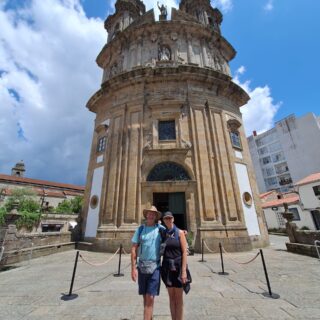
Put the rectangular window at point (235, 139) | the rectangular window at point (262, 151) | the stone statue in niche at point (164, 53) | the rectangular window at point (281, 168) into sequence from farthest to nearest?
1. the rectangular window at point (262, 151)
2. the rectangular window at point (281, 168)
3. the stone statue in niche at point (164, 53)
4. the rectangular window at point (235, 139)

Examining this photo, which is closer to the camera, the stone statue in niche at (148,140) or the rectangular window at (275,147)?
the stone statue in niche at (148,140)

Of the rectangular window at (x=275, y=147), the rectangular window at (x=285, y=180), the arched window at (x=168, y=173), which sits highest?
the rectangular window at (x=275, y=147)

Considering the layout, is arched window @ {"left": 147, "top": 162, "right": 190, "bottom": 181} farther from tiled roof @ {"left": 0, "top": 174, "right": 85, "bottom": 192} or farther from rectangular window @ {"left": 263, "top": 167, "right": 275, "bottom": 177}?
rectangular window @ {"left": 263, "top": 167, "right": 275, "bottom": 177}

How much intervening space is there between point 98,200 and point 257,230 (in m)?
10.9

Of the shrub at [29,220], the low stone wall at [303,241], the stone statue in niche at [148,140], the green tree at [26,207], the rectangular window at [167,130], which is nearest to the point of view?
the low stone wall at [303,241]

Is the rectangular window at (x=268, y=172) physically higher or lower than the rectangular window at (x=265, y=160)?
lower

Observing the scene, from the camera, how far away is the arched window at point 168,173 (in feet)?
40.9

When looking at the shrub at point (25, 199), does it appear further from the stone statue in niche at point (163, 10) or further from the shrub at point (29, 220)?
the stone statue in niche at point (163, 10)

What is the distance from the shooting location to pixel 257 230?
12547 mm

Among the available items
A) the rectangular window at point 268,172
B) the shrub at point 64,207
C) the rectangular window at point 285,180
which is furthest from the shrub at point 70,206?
the rectangular window at point 268,172

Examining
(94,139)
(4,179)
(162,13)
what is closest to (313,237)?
(94,139)

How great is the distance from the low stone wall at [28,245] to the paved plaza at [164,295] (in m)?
2.37

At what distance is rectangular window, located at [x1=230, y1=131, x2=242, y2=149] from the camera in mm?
14620

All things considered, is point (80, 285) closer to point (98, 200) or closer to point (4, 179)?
point (98, 200)
